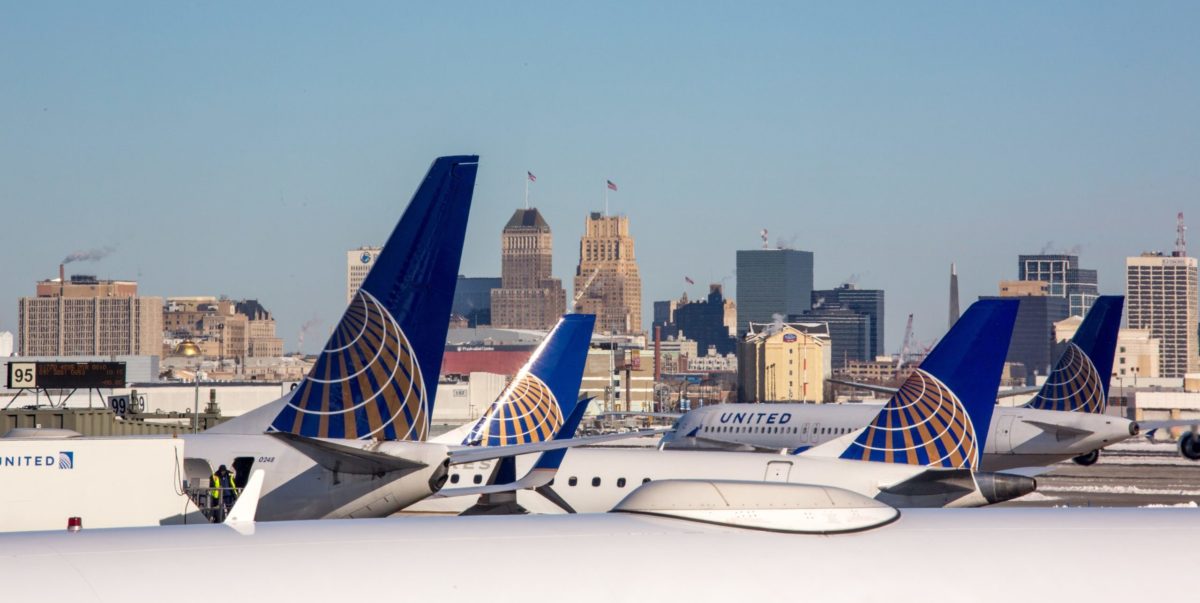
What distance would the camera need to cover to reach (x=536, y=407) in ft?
114

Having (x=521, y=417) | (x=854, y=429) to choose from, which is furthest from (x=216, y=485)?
(x=854, y=429)

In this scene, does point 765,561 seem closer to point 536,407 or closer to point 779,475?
point 779,475

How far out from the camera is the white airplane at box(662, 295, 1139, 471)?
55312 millimetres

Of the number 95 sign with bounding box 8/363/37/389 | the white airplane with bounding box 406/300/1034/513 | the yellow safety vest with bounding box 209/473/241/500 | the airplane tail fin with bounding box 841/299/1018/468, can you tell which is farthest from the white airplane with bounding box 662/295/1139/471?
the yellow safety vest with bounding box 209/473/241/500

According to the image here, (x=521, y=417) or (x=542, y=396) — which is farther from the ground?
(x=542, y=396)

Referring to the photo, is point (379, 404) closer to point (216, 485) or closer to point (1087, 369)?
point (216, 485)

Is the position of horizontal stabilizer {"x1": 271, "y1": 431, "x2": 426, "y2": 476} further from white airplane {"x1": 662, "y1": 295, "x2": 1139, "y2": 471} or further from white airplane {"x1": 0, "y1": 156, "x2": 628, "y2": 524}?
white airplane {"x1": 662, "y1": 295, "x2": 1139, "y2": 471}

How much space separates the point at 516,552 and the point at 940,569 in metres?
2.72

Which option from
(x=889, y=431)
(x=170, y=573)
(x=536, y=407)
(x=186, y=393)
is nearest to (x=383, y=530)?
(x=170, y=573)

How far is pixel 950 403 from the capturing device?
107 feet

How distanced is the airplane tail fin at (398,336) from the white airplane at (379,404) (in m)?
0.01

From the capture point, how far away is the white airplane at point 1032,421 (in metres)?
55.3

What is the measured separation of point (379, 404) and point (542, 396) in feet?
53.8

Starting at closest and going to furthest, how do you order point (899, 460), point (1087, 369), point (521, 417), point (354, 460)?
1. point (354, 460)
2. point (899, 460)
3. point (521, 417)
4. point (1087, 369)
